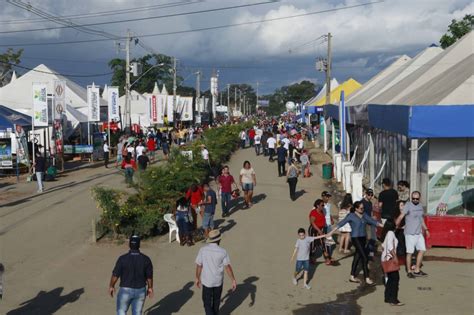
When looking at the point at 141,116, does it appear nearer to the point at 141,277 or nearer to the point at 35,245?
the point at 35,245

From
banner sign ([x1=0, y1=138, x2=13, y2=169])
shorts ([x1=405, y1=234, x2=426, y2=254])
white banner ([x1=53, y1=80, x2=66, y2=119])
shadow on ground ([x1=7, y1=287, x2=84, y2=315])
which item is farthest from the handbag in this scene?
white banner ([x1=53, y1=80, x2=66, y2=119])

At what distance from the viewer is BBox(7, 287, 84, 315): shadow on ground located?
9.29m

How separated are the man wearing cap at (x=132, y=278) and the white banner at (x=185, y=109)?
187 feet

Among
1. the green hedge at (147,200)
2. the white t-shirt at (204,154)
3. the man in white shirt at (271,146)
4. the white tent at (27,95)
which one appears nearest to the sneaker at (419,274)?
the green hedge at (147,200)

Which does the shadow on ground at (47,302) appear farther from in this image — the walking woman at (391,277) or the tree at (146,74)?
the tree at (146,74)

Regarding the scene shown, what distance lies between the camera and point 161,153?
130 feet

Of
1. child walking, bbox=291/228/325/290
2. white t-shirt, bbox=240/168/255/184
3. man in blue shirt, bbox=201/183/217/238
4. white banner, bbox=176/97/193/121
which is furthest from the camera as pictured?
white banner, bbox=176/97/193/121

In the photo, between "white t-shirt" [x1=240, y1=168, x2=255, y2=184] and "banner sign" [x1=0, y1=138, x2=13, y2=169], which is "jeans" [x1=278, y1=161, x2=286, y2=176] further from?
"banner sign" [x1=0, y1=138, x2=13, y2=169]

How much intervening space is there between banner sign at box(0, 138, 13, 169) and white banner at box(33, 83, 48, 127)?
154cm

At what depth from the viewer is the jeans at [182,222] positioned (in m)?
13.6

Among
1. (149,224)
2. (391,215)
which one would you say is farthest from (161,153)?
(391,215)

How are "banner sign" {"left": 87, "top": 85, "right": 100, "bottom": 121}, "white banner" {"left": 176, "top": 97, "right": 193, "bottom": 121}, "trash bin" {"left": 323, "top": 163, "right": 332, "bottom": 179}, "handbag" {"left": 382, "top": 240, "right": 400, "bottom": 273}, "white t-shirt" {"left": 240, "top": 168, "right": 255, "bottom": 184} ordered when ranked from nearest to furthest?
"handbag" {"left": 382, "top": 240, "right": 400, "bottom": 273} → "white t-shirt" {"left": 240, "top": 168, "right": 255, "bottom": 184} → "trash bin" {"left": 323, "top": 163, "right": 332, "bottom": 179} → "banner sign" {"left": 87, "top": 85, "right": 100, "bottom": 121} → "white banner" {"left": 176, "top": 97, "right": 193, "bottom": 121}

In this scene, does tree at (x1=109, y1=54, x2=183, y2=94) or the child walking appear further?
tree at (x1=109, y1=54, x2=183, y2=94)

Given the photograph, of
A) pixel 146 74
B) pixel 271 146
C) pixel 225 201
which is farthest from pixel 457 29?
pixel 146 74
